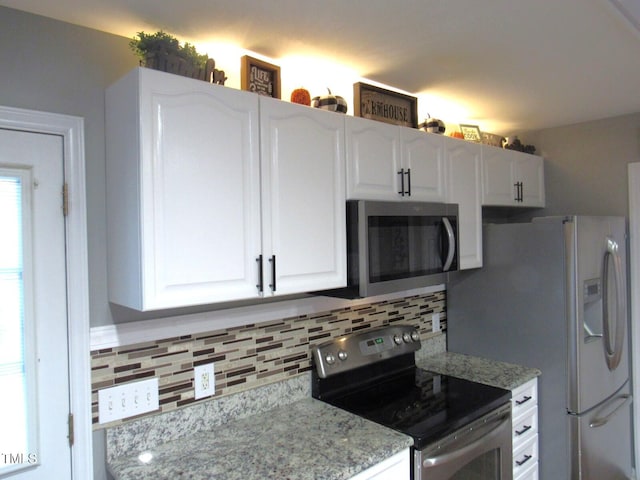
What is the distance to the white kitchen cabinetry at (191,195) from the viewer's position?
130 cm

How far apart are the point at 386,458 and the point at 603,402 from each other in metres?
1.62

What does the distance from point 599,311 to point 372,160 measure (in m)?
1.62

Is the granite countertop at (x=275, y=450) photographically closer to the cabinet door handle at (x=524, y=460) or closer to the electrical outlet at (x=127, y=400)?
the electrical outlet at (x=127, y=400)

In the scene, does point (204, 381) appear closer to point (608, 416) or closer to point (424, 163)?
point (424, 163)

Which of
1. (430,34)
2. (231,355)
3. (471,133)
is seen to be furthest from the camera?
(471,133)

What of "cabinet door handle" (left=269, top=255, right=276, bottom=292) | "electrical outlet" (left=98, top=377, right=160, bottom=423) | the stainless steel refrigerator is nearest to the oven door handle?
the stainless steel refrigerator

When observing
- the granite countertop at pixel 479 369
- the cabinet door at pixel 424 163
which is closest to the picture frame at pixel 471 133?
the cabinet door at pixel 424 163

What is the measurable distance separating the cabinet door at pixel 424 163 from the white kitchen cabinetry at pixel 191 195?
639 millimetres

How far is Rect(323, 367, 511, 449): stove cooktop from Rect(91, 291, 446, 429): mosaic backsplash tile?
0.95 ft

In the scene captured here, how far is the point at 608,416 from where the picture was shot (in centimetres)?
244

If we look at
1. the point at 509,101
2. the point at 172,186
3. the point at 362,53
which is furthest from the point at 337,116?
the point at 509,101

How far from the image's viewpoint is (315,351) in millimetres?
1992

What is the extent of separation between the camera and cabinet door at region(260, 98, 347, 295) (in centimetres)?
155

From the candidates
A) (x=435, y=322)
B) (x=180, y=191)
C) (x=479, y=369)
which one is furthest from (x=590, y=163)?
(x=180, y=191)
